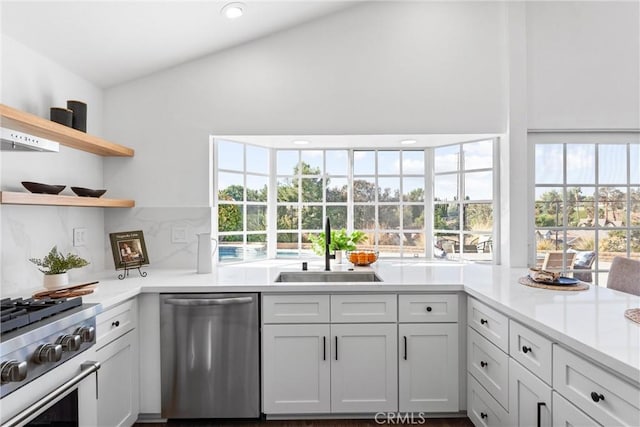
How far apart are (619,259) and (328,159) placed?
2110mm

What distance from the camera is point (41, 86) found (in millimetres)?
2014

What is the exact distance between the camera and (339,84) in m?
2.60

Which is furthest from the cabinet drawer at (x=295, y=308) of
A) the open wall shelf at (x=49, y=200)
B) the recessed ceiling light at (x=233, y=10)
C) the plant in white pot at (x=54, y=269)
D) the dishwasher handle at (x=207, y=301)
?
the recessed ceiling light at (x=233, y=10)

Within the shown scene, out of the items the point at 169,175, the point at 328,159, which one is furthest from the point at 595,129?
the point at 169,175

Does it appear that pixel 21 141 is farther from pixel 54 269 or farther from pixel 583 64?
pixel 583 64

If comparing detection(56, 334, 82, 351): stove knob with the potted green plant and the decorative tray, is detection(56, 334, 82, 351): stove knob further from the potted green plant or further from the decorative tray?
the decorative tray

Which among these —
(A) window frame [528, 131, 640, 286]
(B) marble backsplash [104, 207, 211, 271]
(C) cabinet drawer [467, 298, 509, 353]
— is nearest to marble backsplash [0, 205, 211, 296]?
→ (B) marble backsplash [104, 207, 211, 271]

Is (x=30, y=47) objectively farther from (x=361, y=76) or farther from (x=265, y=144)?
(x=361, y=76)

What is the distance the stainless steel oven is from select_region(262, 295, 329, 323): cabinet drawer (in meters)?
0.86

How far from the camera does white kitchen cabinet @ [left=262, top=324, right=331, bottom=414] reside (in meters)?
2.02

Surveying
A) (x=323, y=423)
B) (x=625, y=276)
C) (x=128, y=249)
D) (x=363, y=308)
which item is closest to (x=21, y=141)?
(x=128, y=249)

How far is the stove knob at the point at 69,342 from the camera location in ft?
4.39

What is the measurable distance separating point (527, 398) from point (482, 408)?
0.50 meters

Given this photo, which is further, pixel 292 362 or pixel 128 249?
pixel 128 249
